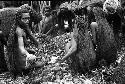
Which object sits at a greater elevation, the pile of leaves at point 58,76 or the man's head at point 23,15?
the man's head at point 23,15

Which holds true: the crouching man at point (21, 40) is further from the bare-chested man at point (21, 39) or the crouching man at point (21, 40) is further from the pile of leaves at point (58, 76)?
the pile of leaves at point (58, 76)

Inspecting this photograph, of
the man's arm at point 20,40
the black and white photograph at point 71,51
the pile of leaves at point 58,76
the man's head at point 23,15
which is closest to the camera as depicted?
the pile of leaves at point 58,76

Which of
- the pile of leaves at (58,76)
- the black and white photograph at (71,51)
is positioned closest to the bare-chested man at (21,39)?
the black and white photograph at (71,51)

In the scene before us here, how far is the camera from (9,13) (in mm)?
7551

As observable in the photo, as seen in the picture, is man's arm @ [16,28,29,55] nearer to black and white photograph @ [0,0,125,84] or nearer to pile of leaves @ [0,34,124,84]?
black and white photograph @ [0,0,125,84]

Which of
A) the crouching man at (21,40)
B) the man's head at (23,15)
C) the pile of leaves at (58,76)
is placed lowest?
the pile of leaves at (58,76)

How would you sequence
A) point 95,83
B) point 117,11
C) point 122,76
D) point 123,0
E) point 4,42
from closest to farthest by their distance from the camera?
1. point 122,76
2. point 95,83
3. point 117,11
4. point 4,42
5. point 123,0

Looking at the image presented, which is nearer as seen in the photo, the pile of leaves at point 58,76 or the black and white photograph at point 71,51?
the pile of leaves at point 58,76

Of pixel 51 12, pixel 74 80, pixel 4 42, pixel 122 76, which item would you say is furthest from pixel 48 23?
pixel 122 76

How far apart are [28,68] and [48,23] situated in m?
4.10

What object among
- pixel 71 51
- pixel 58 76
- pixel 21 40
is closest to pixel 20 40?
pixel 21 40

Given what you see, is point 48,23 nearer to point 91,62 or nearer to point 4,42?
point 4,42

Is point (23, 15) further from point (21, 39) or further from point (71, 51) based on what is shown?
point (71, 51)

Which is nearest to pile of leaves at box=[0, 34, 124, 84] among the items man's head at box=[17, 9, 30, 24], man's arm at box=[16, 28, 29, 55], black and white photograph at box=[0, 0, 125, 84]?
black and white photograph at box=[0, 0, 125, 84]
